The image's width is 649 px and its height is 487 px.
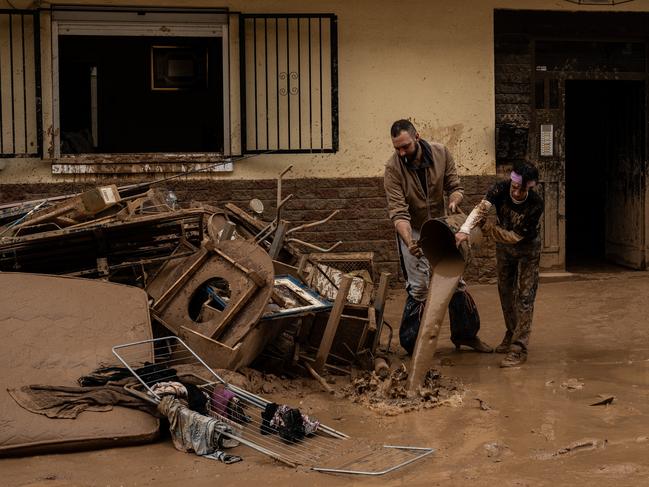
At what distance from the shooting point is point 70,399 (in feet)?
19.1

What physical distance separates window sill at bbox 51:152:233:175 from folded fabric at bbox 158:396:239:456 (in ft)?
16.4

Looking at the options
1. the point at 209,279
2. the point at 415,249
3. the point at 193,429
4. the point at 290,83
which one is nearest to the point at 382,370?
the point at 415,249

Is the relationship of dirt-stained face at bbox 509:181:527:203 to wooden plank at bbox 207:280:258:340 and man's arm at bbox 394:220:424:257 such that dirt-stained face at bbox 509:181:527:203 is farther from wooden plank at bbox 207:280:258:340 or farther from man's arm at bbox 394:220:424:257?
wooden plank at bbox 207:280:258:340

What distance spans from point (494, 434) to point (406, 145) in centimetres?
241

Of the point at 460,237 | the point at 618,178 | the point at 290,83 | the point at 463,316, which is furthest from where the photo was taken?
the point at 618,178

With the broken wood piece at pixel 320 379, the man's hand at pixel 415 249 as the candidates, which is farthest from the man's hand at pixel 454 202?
the broken wood piece at pixel 320 379

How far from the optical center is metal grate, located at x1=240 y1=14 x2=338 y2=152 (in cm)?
1084

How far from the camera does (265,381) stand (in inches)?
270

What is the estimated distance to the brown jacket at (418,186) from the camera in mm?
7613

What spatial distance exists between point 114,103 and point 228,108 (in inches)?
179

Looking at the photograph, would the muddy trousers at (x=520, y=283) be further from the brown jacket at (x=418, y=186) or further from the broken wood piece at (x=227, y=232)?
the broken wood piece at (x=227, y=232)

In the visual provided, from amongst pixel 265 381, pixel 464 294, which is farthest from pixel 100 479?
pixel 464 294

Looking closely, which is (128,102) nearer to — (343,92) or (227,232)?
(343,92)

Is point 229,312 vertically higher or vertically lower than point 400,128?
lower
